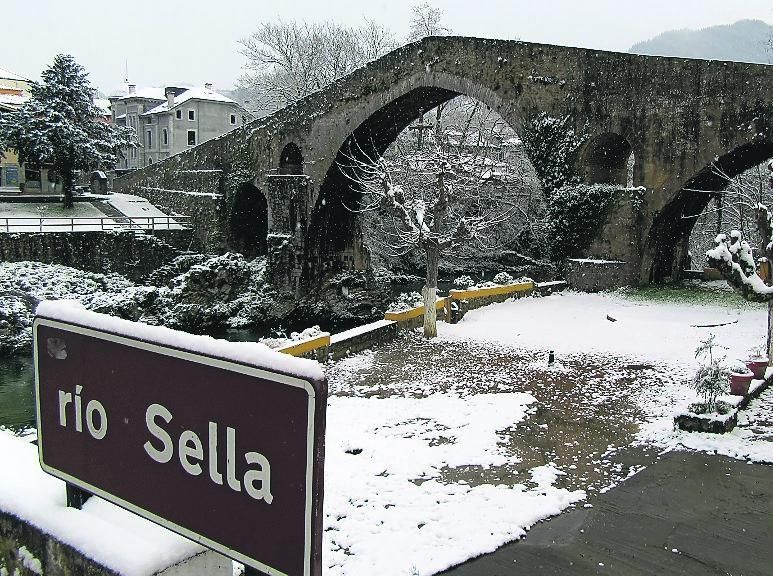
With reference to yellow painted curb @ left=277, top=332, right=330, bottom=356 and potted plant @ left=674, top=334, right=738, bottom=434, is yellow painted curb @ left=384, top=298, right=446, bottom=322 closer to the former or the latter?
yellow painted curb @ left=277, top=332, right=330, bottom=356

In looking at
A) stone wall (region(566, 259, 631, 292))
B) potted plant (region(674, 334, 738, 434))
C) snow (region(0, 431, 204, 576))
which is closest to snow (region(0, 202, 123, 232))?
stone wall (region(566, 259, 631, 292))

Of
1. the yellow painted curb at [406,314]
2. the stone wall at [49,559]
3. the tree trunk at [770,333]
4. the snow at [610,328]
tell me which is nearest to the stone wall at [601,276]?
the snow at [610,328]

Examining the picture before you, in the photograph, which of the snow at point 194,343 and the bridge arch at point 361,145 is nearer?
the snow at point 194,343

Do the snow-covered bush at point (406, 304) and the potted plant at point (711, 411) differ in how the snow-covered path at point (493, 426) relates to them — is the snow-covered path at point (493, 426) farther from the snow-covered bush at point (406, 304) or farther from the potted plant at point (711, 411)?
the snow-covered bush at point (406, 304)

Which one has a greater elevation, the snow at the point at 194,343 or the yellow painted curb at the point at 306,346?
the snow at the point at 194,343

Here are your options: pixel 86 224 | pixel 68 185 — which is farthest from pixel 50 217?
pixel 86 224

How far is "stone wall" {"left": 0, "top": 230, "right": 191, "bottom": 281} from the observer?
25.2 m

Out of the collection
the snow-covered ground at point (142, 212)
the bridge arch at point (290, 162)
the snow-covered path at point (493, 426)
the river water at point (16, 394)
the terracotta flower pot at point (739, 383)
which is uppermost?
the bridge arch at point (290, 162)

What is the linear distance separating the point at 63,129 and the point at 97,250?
7193mm

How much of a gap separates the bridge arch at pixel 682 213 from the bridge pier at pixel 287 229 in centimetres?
1428

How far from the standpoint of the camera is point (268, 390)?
1743 mm

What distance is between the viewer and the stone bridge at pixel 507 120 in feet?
63.5

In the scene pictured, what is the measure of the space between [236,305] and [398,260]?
436 inches

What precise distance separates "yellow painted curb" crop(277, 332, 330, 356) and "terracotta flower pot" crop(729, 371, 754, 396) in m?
6.33
